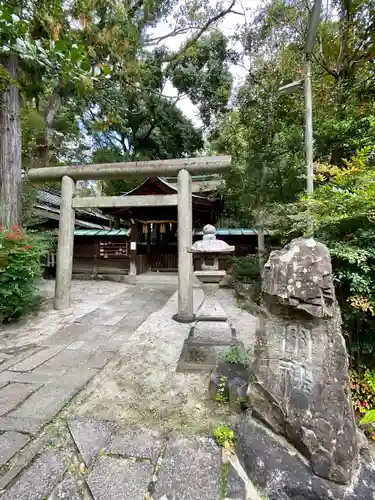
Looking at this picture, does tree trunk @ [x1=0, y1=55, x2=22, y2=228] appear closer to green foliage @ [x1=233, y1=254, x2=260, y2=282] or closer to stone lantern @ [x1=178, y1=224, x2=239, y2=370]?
stone lantern @ [x1=178, y1=224, x2=239, y2=370]

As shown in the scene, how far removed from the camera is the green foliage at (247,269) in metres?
7.50

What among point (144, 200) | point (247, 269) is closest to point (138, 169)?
point (144, 200)

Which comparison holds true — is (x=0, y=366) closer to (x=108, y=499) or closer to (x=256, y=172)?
(x=108, y=499)

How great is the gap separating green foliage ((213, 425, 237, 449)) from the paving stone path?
0.06 metres

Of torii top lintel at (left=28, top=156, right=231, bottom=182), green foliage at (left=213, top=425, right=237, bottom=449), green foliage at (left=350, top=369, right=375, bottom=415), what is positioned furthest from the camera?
torii top lintel at (left=28, top=156, right=231, bottom=182)

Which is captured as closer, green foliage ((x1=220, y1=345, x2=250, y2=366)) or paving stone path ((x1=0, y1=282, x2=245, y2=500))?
paving stone path ((x1=0, y1=282, x2=245, y2=500))

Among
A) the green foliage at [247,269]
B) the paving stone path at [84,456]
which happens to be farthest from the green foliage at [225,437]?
the green foliage at [247,269]

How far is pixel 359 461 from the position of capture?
1.59 metres

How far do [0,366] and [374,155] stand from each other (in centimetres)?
597

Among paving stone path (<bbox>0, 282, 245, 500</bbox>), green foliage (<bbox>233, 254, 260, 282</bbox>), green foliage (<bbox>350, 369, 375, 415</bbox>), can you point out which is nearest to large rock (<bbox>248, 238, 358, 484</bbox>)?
paving stone path (<bbox>0, 282, 245, 500</bbox>)

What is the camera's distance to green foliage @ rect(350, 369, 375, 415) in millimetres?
2309

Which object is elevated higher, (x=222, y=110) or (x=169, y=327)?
(x=222, y=110)

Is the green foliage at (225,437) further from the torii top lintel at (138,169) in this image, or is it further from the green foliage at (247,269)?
the green foliage at (247,269)

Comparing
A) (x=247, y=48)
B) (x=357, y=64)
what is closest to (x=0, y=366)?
(x=357, y=64)
